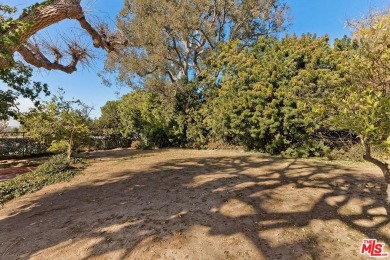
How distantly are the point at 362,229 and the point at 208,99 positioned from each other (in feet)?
42.2

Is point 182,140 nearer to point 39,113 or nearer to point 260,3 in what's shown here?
Result: point 39,113

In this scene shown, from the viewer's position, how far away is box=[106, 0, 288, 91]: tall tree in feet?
49.3

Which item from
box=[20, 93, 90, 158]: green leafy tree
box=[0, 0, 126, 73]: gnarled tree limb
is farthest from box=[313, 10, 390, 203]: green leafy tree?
box=[20, 93, 90, 158]: green leafy tree

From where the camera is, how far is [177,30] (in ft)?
49.5

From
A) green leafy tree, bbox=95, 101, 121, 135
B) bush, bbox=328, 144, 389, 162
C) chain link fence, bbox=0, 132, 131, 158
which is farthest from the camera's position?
green leafy tree, bbox=95, 101, 121, 135

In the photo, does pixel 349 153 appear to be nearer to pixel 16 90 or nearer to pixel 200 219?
pixel 200 219

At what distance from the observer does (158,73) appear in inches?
667

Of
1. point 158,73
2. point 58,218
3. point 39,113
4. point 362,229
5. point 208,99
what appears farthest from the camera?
point 158,73

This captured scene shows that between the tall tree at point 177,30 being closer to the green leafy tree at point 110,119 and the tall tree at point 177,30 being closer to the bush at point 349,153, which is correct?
the green leafy tree at point 110,119

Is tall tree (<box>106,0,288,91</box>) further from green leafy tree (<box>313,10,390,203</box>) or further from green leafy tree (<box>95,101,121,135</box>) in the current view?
green leafy tree (<box>313,10,390,203</box>)

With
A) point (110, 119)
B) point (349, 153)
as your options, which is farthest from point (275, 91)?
point (110, 119)

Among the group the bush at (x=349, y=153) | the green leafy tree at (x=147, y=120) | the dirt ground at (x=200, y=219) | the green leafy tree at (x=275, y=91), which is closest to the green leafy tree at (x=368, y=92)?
the dirt ground at (x=200, y=219)

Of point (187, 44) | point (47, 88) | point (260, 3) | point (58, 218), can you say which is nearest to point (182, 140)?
point (187, 44)

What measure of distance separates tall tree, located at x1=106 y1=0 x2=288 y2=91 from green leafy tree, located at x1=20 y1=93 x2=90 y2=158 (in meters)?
5.04
